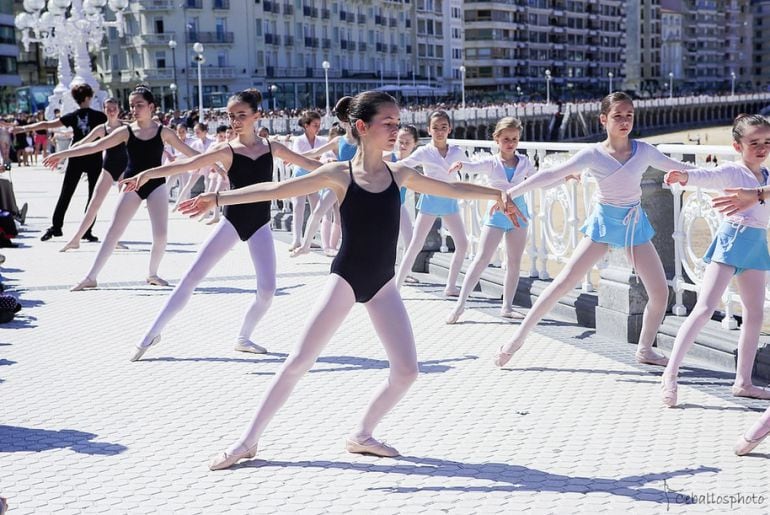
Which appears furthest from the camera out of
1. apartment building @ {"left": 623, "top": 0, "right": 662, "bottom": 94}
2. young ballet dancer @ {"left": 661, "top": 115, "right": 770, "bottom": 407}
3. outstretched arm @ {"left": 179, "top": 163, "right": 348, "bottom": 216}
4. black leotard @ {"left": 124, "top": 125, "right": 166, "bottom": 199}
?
apartment building @ {"left": 623, "top": 0, "right": 662, "bottom": 94}

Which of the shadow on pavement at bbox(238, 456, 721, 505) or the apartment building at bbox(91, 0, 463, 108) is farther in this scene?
the apartment building at bbox(91, 0, 463, 108)

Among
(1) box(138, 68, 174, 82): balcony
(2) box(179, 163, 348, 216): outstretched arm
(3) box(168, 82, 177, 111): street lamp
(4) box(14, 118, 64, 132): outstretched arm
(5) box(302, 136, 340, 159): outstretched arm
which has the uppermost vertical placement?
(1) box(138, 68, 174, 82): balcony

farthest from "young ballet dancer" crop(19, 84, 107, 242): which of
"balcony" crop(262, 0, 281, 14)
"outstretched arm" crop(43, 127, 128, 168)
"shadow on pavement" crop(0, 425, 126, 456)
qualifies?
"balcony" crop(262, 0, 281, 14)

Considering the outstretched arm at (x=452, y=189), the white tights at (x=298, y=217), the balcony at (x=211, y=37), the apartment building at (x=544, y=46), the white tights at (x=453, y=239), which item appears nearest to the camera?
the outstretched arm at (x=452, y=189)

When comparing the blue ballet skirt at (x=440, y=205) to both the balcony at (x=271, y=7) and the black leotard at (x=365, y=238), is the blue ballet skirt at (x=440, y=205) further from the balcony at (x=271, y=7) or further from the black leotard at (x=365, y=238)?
the balcony at (x=271, y=7)

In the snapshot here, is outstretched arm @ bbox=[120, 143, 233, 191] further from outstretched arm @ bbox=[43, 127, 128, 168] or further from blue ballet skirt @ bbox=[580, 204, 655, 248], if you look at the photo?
outstretched arm @ bbox=[43, 127, 128, 168]

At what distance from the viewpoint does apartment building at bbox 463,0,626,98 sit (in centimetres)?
12962

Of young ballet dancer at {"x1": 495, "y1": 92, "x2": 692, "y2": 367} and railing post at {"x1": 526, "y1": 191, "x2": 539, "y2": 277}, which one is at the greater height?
young ballet dancer at {"x1": 495, "y1": 92, "x2": 692, "y2": 367}

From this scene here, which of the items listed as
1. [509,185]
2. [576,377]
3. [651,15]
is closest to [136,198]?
[509,185]

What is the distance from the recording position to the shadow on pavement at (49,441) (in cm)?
562

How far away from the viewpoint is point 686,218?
766cm

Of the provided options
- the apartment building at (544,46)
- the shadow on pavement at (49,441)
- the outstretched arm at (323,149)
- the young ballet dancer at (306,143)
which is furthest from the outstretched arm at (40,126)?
the apartment building at (544,46)

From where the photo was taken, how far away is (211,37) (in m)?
85.2

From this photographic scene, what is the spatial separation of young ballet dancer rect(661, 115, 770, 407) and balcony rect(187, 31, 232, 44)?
81557 millimetres
